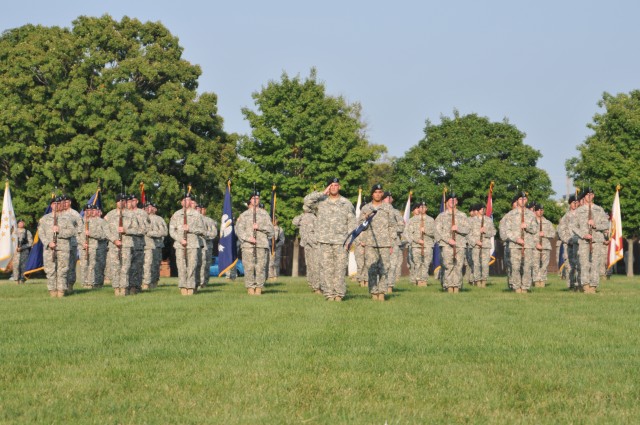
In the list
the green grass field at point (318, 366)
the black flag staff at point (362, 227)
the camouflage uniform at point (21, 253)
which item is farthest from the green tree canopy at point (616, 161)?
the green grass field at point (318, 366)

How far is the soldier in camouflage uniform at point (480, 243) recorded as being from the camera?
3183 cm

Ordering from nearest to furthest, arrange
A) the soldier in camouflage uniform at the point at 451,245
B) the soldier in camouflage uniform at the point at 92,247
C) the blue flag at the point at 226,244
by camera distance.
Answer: the soldier in camouflage uniform at the point at 451,245
the soldier in camouflage uniform at the point at 92,247
the blue flag at the point at 226,244

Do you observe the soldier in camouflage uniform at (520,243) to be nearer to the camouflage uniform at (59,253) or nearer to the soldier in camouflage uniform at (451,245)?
the soldier in camouflage uniform at (451,245)

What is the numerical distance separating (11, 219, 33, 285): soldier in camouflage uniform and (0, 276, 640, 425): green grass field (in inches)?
756

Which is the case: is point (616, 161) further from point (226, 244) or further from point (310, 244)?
point (226, 244)

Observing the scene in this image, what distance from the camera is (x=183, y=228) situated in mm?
25281

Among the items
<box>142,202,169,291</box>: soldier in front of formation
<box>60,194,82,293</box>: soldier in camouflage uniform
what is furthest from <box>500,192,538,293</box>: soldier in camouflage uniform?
<box>60,194,82,293</box>: soldier in camouflage uniform

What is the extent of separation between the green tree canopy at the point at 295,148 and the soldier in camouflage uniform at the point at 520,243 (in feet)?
97.0

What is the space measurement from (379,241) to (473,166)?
41.6m

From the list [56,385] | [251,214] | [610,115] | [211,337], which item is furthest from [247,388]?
[610,115]

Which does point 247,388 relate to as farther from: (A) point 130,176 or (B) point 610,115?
(B) point 610,115

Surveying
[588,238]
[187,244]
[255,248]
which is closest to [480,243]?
[588,238]

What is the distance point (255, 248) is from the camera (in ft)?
82.0

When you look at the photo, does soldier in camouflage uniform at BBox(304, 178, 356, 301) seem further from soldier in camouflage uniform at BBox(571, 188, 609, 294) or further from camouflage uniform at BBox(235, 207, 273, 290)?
soldier in camouflage uniform at BBox(571, 188, 609, 294)
